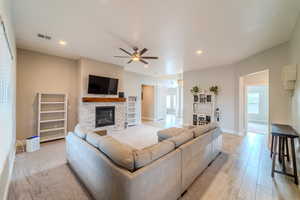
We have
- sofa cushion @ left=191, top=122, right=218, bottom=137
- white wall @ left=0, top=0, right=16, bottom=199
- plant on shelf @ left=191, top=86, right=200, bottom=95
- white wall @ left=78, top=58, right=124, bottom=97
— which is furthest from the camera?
plant on shelf @ left=191, top=86, right=200, bottom=95

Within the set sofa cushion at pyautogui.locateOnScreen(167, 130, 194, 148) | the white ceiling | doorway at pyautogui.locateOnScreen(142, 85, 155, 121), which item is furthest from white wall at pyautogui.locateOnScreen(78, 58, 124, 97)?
sofa cushion at pyautogui.locateOnScreen(167, 130, 194, 148)

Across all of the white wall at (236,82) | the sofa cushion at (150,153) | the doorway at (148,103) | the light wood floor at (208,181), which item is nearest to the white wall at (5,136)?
the light wood floor at (208,181)

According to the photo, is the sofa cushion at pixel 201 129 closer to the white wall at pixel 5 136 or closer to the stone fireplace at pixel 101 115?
the white wall at pixel 5 136

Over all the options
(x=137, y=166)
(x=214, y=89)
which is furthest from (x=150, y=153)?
(x=214, y=89)

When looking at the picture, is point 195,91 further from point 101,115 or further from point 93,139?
point 93,139

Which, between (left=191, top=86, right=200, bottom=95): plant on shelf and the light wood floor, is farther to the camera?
(left=191, top=86, right=200, bottom=95): plant on shelf

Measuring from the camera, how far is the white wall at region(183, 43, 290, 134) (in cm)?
332

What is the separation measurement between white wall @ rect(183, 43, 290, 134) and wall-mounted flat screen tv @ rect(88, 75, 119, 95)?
12.0 ft

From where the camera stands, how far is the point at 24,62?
3797mm

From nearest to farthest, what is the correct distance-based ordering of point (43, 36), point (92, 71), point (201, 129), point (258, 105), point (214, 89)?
point (201, 129) → point (43, 36) → point (92, 71) → point (214, 89) → point (258, 105)

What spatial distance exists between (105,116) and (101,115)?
0.18 metres

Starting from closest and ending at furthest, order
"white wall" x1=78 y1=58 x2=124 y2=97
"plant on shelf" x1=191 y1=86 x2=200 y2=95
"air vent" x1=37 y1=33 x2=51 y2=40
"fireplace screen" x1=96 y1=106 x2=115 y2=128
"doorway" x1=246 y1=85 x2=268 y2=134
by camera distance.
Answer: "air vent" x1=37 y1=33 x2=51 y2=40 < "white wall" x1=78 y1=58 x2=124 y2=97 < "fireplace screen" x1=96 y1=106 x2=115 y2=128 < "plant on shelf" x1=191 y1=86 x2=200 y2=95 < "doorway" x1=246 y1=85 x2=268 y2=134

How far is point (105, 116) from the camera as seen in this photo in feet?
16.9

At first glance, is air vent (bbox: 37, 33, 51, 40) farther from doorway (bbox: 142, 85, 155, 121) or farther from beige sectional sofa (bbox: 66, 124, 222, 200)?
doorway (bbox: 142, 85, 155, 121)
